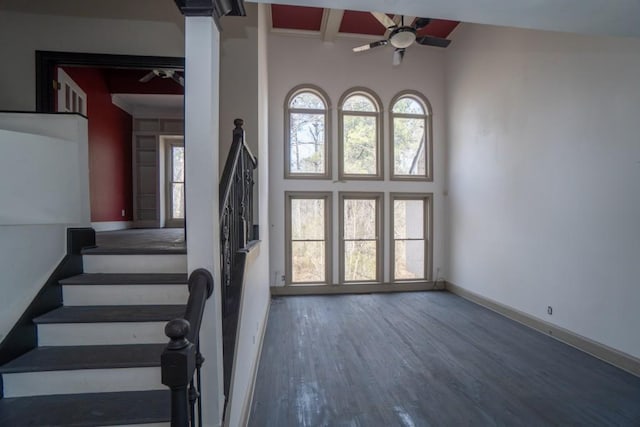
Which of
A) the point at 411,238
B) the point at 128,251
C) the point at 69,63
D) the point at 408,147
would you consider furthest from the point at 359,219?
the point at 69,63

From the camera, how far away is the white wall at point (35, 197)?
2131 mm

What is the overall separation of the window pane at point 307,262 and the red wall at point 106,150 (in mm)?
3471

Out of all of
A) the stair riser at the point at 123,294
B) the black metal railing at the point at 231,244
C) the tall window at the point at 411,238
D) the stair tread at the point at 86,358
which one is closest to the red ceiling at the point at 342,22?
the tall window at the point at 411,238

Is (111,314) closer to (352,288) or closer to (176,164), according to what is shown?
(352,288)

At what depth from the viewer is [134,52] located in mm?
3254

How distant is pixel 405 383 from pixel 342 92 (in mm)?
5096

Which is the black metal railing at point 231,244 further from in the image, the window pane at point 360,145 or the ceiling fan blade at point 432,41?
the window pane at point 360,145

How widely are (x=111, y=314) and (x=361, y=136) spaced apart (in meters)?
5.23

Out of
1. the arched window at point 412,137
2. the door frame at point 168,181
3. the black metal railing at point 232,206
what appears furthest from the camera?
the door frame at point 168,181

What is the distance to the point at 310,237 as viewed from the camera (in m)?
6.13

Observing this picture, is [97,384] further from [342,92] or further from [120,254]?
[342,92]

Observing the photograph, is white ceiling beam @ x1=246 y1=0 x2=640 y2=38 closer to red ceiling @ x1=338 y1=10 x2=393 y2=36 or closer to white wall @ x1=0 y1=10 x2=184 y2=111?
white wall @ x1=0 y1=10 x2=184 y2=111

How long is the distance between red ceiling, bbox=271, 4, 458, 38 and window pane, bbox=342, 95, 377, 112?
1.19m

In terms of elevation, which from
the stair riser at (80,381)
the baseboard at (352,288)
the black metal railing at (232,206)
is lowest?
the baseboard at (352,288)
